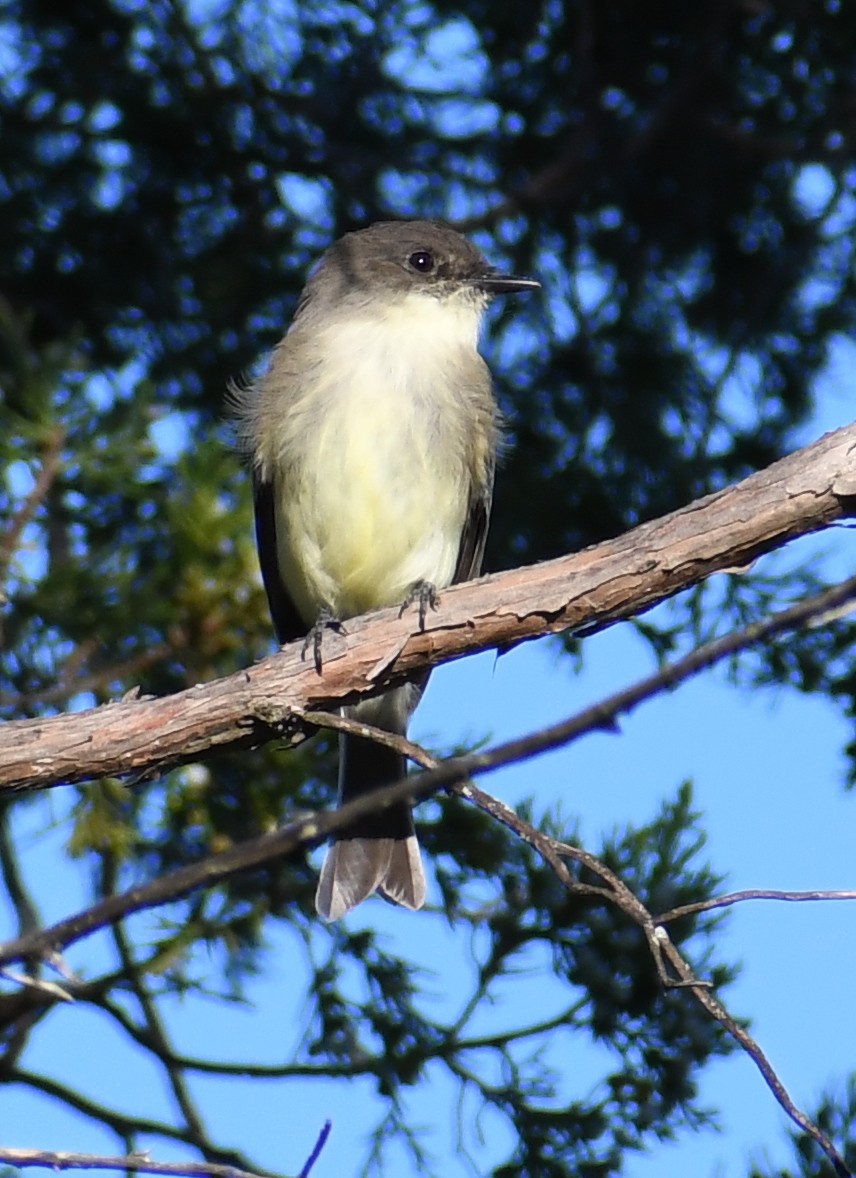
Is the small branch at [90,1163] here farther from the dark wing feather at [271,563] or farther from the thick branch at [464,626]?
the dark wing feather at [271,563]

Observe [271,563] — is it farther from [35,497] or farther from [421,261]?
[35,497]

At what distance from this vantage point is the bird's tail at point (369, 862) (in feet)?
13.3

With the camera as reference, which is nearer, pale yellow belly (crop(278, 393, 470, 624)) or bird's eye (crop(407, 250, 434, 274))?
pale yellow belly (crop(278, 393, 470, 624))

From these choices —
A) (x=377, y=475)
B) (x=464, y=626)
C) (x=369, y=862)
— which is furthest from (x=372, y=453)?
(x=464, y=626)

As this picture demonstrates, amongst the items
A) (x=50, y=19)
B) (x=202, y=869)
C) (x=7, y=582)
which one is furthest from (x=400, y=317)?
(x=202, y=869)

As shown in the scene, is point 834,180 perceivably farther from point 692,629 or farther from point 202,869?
point 202,869

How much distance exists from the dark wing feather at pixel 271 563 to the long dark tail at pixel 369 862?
1.53ft

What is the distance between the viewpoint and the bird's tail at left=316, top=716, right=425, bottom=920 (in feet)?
13.3

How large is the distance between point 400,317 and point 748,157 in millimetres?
1011

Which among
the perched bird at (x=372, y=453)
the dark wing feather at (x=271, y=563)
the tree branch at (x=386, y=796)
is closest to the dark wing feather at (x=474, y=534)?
the perched bird at (x=372, y=453)

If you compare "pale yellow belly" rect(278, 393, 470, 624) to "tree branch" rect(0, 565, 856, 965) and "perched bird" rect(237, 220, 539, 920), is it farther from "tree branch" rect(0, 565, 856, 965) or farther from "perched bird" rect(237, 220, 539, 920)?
"tree branch" rect(0, 565, 856, 965)

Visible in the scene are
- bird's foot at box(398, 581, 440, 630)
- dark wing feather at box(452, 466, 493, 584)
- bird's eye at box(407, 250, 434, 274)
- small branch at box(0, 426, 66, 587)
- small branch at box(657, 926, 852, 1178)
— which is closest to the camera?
small branch at box(657, 926, 852, 1178)

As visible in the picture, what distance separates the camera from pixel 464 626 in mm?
3332

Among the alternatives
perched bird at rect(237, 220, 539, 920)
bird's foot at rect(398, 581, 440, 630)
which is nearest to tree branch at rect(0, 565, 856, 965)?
bird's foot at rect(398, 581, 440, 630)
